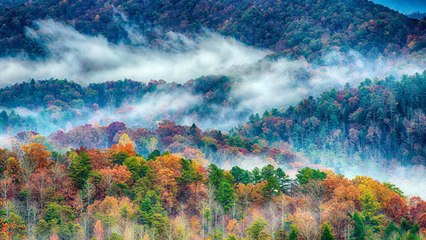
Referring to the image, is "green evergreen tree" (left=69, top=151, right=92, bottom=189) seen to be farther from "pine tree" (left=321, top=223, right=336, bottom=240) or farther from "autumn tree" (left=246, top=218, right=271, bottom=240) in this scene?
"pine tree" (left=321, top=223, right=336, bottom=240)

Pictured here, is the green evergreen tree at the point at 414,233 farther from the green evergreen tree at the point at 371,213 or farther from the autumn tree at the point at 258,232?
the autumn tree at the point at 258,232

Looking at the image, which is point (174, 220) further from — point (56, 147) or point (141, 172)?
point (56, 147)

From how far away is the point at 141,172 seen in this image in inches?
4326

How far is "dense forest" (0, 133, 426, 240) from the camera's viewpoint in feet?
289

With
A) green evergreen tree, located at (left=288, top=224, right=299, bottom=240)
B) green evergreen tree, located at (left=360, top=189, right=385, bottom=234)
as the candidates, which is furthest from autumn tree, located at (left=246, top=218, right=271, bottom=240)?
green evergreen tree, located at (left=360, top=189, right=385, bottom=234)

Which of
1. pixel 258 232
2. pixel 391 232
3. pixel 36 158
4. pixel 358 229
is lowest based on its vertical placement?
pixel 258 232

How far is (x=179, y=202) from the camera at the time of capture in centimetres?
10669

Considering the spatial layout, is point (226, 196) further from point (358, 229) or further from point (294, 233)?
point (294, 233)

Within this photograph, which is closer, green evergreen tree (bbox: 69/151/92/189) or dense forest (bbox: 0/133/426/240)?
dense forest (bbox: 0/133/426/240)

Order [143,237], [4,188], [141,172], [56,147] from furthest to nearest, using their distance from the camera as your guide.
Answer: [56,147], [141,172], [4,188], [143,237]

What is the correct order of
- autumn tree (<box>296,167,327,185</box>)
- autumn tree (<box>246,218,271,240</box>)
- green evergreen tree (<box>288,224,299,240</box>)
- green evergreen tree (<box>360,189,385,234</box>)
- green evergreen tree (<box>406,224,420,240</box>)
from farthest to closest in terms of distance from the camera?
autumn tree (<box>296,167,327,185</box>)
green evergreen tree (<box>360,189,385,234</box>)
green evergreen tree (<box>406,224,420,240</box>)
autumn tree (<box>246,218,271,240</box>)
green evergreen tree (<box>288,224,299,240</box>)

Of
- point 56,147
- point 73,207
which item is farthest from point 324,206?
point 56,147

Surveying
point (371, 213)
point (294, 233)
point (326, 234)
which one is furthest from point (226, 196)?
point (326, 234)

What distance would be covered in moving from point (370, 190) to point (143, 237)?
39.9m
